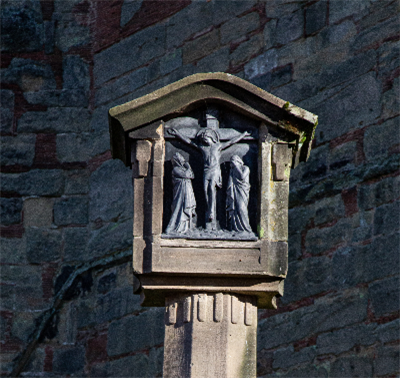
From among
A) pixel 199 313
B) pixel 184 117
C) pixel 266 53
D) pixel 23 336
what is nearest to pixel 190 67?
pixel 266 53

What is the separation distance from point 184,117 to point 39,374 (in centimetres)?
372

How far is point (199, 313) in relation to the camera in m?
5.00

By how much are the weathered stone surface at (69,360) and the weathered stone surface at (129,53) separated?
2176 mm

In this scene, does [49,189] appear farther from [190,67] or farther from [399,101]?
[399,101]

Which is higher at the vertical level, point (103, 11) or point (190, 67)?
point (103, 11)

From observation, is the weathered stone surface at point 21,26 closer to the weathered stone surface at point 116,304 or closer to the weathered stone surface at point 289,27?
the weathered stone surface at point 116,304

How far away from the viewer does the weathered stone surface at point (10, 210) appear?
8.91 meters

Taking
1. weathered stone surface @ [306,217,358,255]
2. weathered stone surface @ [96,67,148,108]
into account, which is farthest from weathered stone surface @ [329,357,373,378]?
weathered stone surface @ [96,67,148,108]

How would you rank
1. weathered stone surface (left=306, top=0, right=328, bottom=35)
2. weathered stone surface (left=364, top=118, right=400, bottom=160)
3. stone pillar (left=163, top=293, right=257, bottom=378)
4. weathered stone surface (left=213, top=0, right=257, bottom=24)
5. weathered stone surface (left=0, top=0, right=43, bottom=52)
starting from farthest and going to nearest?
weathered stone surface (left=0, top=0, right=43, bottom=52) < weathered stone surface (left=213, top=0, right=257, bottom=24) < weathered stone surface (left=306, top=0, right=328, bottom=35) < weathered stone surface (left=364, top=118, right=400, bottom=160) < stone pillar (left=163, top=293, right=257, bottom=378)

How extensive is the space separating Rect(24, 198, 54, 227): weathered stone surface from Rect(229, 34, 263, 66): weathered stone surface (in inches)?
77.6

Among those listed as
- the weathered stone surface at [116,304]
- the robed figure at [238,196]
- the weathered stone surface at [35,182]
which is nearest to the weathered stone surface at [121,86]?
the weathered stone surface at [35,182]

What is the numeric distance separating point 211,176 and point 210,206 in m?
0.14

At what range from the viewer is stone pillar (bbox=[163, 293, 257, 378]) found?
4918mm

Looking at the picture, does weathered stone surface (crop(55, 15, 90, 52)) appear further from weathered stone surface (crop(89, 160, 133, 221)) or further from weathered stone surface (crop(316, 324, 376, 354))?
weathered stone surface (crop(316, 324, 376, 354))
